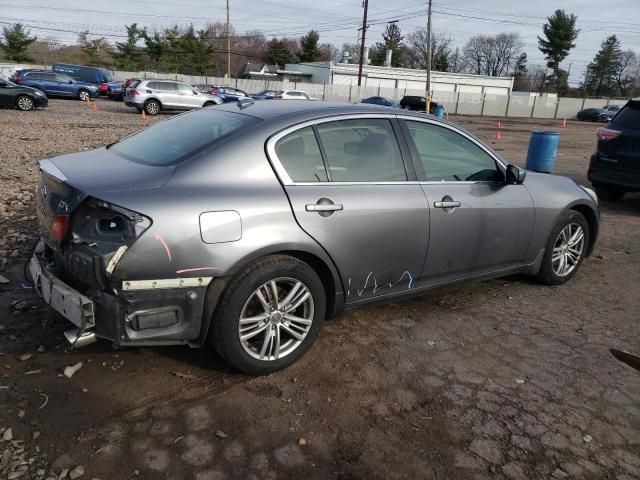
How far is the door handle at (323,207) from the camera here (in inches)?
121

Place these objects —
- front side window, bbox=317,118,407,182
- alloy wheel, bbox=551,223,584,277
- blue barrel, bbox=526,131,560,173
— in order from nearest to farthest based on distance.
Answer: front side window, bbox=317,118,407,182 → alloy wheel, bbox=551,223,584,277 → blue barrel, bbox=526,131,560,173

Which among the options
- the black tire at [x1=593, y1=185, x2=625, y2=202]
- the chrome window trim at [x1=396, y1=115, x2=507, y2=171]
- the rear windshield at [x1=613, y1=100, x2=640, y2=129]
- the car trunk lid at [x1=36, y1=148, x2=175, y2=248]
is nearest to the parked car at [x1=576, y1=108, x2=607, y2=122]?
the black tire at [x1=593, y1=185, x2=625, y2=202]

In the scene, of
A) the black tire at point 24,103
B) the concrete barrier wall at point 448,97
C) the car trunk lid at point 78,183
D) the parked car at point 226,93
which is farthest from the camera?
the concrete barrier wall at point 448,97

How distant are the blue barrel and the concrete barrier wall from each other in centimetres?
3808

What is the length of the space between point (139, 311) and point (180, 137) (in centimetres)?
124

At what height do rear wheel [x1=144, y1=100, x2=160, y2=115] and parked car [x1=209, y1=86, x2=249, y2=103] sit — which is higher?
parked car [x1=209, y1=86, x2=249, y2=103]

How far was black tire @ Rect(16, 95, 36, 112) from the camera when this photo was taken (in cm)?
2117

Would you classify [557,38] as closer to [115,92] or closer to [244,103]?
[115,92]

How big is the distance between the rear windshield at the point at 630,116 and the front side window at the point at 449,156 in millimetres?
5144

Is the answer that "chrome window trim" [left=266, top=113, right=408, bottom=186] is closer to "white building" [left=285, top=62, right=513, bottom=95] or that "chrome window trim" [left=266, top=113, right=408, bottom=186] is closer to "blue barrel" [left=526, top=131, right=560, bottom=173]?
"blue barrel" [left=526, top=131, right=560, bottom=173]

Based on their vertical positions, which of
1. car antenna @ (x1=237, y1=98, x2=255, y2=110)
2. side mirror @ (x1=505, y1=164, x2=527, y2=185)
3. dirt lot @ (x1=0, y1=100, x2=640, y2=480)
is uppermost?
car antenna @ (x1=237, y1=98, x2=255, y2=110)

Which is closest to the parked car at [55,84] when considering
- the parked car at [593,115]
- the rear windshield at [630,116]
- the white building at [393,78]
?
the rear windshield at [630,116]

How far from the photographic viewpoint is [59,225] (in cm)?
280

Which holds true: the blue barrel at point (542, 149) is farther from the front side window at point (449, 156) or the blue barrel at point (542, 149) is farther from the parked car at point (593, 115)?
the parked car at point (593, 115)
